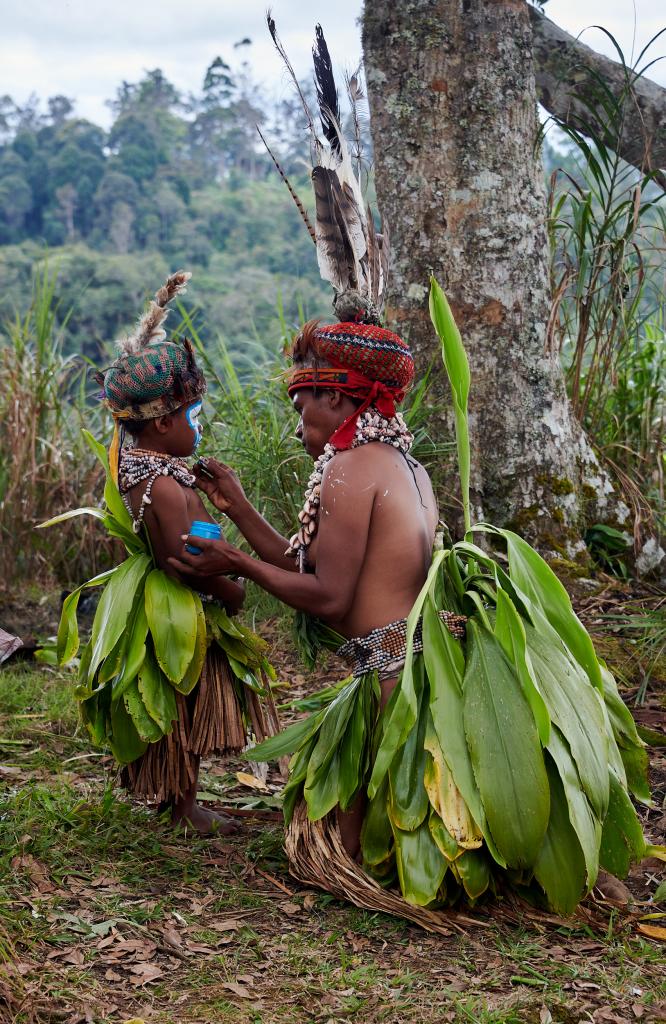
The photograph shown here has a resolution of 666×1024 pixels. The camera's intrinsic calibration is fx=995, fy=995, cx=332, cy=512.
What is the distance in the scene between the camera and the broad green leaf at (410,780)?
7.53 ft

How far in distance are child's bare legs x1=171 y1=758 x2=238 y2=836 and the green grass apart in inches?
1.9

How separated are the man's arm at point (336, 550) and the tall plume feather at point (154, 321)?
745 mm

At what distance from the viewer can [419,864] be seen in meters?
2.29

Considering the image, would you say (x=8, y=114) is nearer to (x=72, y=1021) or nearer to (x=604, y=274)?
(x=604, y=274)

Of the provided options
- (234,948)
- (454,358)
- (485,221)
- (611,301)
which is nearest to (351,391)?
(454,358)

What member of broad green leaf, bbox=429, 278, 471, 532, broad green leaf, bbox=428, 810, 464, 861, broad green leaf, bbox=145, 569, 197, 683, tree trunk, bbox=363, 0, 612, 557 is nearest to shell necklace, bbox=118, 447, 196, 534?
broad green leaf, bbox=145, 569, 197, 683

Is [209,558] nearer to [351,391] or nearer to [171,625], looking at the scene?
[171,625]

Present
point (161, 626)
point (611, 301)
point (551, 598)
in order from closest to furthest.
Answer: point (551, 598) → point (161, 626) → point (611, 301)

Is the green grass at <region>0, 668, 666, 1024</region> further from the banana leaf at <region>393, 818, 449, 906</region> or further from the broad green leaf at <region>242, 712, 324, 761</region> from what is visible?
the broad green leaf at <region>242, 712, 324, 761</region>

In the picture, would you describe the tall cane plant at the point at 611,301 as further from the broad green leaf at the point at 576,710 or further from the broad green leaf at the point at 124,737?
the broad green leaf at the point at 124,737

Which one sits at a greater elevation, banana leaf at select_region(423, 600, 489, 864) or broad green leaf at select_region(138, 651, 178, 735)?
banana leaf at select_region(423, 600, 489, 864)

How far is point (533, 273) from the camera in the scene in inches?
169

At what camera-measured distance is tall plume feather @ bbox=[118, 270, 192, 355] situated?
284 centimetres

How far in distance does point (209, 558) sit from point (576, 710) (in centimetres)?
99
